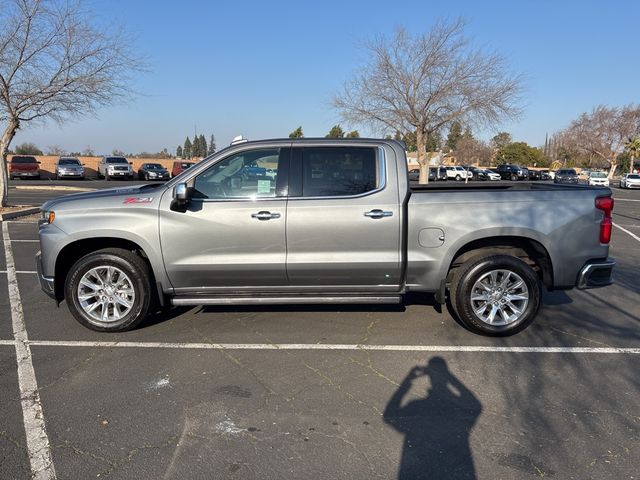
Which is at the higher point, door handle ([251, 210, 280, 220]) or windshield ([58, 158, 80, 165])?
windshield ([58, 158, 80, 165])

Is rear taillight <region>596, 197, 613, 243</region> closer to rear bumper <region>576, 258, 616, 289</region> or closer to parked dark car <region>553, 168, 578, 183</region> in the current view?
rear bumper <region>576, 258, 616, 289</region>

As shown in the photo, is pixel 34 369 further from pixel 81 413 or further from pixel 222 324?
pixel 222 324

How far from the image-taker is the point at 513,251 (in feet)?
16.8

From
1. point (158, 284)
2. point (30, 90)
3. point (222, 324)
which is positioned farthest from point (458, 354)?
point (30, 90)

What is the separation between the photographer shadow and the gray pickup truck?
1139mm

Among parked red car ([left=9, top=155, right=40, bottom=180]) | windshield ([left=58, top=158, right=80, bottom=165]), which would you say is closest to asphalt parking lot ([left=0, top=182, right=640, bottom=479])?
parked red car ([left=9, top=155, right=40, bottom=180])

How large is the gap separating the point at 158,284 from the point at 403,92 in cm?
2108

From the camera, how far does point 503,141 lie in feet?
299

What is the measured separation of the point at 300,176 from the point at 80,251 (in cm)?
245

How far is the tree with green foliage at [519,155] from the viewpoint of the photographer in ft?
284

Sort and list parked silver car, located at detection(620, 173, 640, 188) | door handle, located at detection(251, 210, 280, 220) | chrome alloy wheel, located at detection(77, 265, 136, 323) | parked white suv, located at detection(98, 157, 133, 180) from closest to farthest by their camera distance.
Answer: door handle, located at detection(251, 210, 280, 220)
chrome alloy wheel, located at detection(77, 265, 136, 323)
parked white suv, located at detection(98, 157, 133, 180)
parked silver car, located at detection(620, 173, 640, 188)

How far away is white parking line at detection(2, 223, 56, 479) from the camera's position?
2.83m

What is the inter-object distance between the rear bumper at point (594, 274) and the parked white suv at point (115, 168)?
37.4m

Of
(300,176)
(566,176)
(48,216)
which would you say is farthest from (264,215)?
(566,176)
